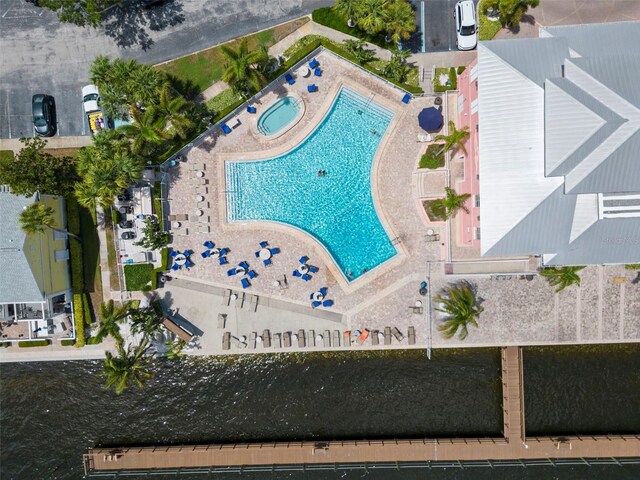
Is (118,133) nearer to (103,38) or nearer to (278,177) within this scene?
(103,38)

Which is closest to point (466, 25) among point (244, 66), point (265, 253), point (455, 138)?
point (455, 138)

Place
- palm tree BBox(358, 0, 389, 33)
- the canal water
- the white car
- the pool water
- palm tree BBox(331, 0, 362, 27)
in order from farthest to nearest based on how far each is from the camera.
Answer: the canal water, the pool water, the white car, palm tree BBox(331, 0, 362, 27), palm tree BBox(358, 0, 389, 33)

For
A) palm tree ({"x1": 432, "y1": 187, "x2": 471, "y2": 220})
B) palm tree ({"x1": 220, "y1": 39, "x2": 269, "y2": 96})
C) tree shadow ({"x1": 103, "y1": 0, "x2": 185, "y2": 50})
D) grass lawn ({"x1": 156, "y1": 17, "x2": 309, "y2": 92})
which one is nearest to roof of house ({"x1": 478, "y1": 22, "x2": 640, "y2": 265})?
palm tree ({"x1": 432, "y1": 187, "x2": 471, "y2": 220})

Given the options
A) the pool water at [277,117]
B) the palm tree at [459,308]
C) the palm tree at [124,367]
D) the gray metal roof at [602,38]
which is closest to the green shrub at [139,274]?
the palm tree at [124,367]

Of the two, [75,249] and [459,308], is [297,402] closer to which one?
[459,308]

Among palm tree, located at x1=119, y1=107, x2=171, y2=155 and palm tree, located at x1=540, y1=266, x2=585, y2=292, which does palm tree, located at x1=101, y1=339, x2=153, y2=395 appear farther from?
palm tree, located at x1=540, y1=266, x2=585, y2=292

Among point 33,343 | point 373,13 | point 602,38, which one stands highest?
point 373,13

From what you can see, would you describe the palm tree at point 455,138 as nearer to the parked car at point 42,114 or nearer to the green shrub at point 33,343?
the parked car at point 42,114
